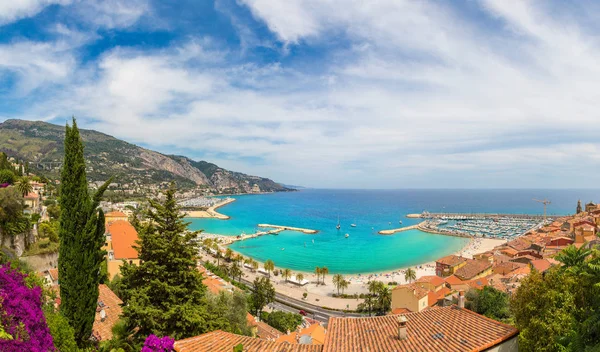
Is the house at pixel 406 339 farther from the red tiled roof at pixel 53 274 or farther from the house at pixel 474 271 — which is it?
the house at pixel 474 271

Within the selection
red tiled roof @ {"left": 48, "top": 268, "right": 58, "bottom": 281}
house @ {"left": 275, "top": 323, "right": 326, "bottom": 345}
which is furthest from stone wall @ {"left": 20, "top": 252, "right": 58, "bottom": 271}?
house @ {"left": 275, "top": 323, "right": 326, "bottom": 345}

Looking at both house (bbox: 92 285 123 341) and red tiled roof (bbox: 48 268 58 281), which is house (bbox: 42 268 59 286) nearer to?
red tiled roof (bbox: 48 268 58 281)

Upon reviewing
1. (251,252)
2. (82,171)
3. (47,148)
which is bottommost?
(251,252)

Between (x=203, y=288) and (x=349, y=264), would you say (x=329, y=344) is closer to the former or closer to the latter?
(x=203, y=288)

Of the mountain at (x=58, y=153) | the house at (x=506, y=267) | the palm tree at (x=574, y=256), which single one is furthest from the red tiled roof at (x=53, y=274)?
the mountain at (x=58, y=153)

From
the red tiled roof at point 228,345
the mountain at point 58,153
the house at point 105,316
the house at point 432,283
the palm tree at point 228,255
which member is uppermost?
the mountain at point 58,153

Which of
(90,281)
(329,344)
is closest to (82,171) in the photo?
(90,281)
